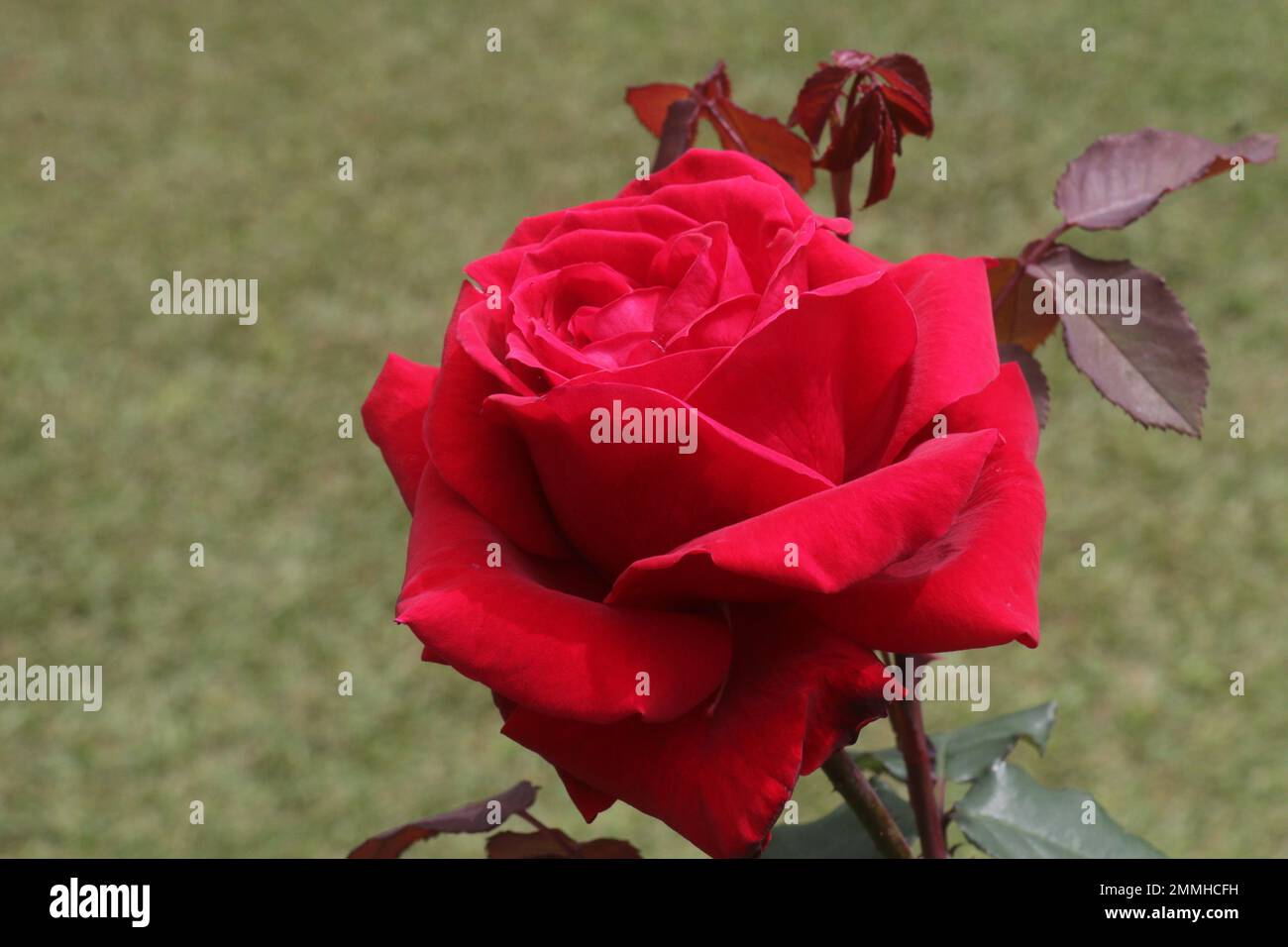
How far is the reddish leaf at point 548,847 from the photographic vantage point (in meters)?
0.71

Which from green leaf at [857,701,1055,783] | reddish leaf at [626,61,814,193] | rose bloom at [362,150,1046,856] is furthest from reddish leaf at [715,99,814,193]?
green leaf at [857,701,1055,783]

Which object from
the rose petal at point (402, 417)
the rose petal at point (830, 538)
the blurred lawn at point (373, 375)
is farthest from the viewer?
the blurred lawn at point (373, 375)

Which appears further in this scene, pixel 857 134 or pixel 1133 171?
pixel 1133 171

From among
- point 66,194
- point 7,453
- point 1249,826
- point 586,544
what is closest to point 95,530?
point 7,453

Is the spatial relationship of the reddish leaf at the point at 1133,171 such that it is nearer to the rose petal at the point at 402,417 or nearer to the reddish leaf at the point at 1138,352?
the reddish leaf at the point at 1138,352

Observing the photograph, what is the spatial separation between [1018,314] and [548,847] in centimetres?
37

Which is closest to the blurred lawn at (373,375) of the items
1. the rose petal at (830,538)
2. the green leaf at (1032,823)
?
the green leaf at (1032,823)

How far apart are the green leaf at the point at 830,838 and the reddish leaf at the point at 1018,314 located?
10.0 inches

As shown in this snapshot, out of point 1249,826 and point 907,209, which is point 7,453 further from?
point 1249,826

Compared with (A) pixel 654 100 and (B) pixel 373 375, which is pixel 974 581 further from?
(B) pixel 373 375

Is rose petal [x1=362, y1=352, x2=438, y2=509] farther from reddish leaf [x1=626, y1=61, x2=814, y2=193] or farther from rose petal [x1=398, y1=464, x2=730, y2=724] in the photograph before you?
reddish leaf [x1=626, y1=61, x2=814, y2=193]

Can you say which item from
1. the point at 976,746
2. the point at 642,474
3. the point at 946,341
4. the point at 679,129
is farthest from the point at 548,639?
the point at 976,746

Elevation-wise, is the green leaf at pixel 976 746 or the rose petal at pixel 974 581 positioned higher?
the rose petal at pixel 974 581

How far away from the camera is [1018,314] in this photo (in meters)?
0.71
